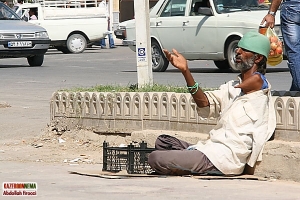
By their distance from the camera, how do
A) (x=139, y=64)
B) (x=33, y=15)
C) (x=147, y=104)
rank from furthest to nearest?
(x=33, y=15) → (x=139, y=64) → (x=147, y=104)

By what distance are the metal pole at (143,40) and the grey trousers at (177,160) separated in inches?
91.5

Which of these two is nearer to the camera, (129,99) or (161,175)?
(161,175)

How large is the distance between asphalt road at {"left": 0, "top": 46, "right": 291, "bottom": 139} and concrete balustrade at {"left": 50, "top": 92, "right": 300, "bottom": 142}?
37.1 inches

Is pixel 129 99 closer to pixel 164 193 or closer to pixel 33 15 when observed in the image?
pixel 164 193

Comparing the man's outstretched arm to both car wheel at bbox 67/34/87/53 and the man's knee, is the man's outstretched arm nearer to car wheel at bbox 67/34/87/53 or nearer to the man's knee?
the man's knee

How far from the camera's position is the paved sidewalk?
5609 millimetres

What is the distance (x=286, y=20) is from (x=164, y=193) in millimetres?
2222

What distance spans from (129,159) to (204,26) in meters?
10.3

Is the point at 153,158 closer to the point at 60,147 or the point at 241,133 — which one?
the point at 241,133

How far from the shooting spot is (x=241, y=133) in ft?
20.0

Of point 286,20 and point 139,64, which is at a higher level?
point 286,20

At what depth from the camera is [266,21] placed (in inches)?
284

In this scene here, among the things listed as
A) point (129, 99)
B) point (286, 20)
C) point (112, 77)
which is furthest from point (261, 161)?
point (112, 77)

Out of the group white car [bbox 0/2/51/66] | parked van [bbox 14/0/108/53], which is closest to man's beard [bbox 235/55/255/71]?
white car [bbox 0/2/51/66]
